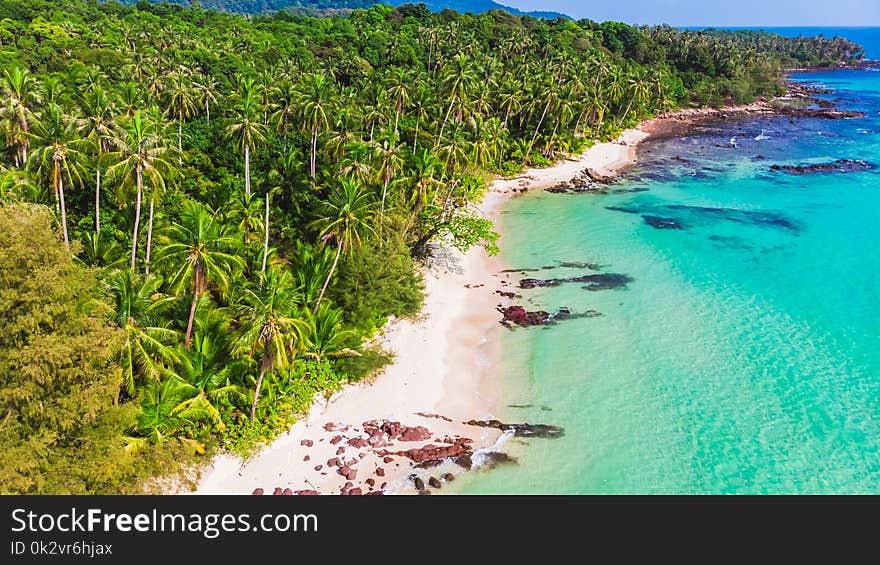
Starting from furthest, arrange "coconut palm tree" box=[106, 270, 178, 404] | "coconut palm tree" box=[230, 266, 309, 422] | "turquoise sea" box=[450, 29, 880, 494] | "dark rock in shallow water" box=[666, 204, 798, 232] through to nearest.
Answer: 1. "dark rock in shallow water" box=[666, 204, 798, 232]
2. "turquoise sea" box=[450, 29, 880, 494]
3. "coconut palm tree" box=[230, 266, 309, 422]
4. "coconut palm tree" box=[106, 270, 178, 404]

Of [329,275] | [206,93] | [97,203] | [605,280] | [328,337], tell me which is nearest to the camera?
[328,337]

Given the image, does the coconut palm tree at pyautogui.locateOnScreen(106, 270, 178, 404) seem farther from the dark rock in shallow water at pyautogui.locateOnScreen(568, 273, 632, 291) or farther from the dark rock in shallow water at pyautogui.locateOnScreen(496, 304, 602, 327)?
the dark rock in shallow water at pyautogui.locateOnScreen(568, 273, 632, 291)

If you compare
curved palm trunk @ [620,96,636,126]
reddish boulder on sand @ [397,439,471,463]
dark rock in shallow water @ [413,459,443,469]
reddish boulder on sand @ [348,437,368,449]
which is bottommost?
dark rock in shallow water @ [413,459,443,469]

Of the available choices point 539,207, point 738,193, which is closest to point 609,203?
point 539,207

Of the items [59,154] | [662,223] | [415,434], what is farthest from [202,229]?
[662,223]

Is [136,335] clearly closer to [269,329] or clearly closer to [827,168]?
[269,329]

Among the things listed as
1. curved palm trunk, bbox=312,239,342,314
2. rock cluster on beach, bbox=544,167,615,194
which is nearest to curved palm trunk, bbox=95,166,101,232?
curved palm trunk, bbox=312,239,342,314
